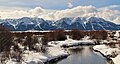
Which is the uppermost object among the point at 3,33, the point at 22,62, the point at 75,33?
the point at 3,33

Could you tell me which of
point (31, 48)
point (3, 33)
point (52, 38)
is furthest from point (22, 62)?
point (52, 38)

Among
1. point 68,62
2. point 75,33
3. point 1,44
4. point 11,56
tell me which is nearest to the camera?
point 11,56

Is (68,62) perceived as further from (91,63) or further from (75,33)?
(75,33)

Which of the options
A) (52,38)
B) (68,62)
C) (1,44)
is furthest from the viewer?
(52,38)

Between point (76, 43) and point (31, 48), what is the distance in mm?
35477

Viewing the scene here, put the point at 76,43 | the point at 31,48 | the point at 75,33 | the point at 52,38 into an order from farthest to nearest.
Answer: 1. the point at 75,33
2. the point at 52,38
3. the point at 76,43
4. the point at 31,48

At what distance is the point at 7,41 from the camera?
4491 centimetres

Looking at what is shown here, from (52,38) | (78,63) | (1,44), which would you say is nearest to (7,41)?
(1,44)

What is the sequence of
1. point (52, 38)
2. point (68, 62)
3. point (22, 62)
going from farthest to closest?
point (52, 38), point (68, 62), point (22, 62)

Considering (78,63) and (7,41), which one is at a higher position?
(7,41)

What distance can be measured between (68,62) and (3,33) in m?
11.9

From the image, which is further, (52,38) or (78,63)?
(52,38)

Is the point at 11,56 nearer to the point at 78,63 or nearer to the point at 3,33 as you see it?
the point at 3,33

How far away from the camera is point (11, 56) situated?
40781 millimetres
